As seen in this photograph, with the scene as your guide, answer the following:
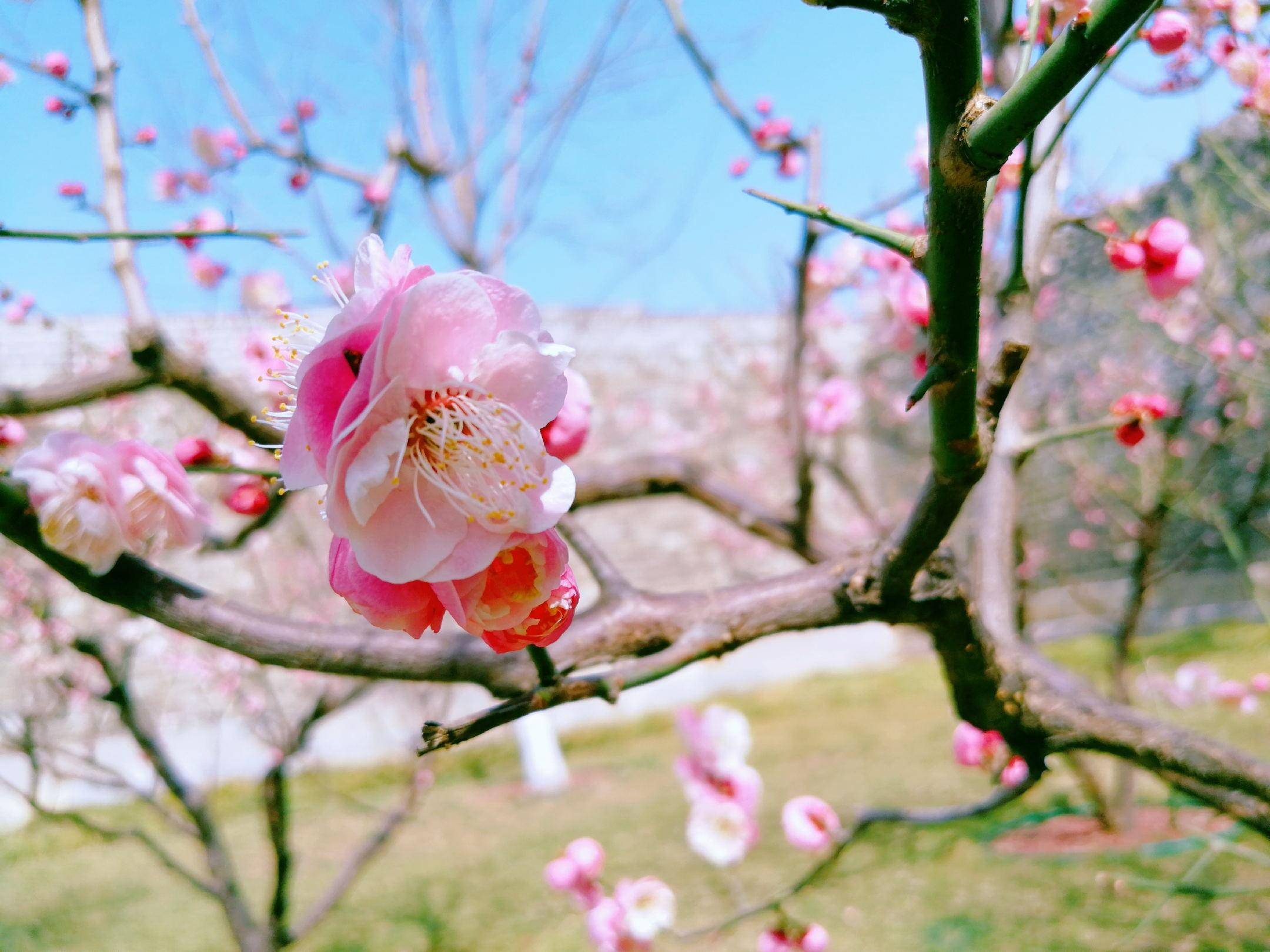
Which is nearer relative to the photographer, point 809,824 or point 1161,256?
point 1161,256

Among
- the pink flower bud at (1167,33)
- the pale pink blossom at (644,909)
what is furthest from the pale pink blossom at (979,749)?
the pink flower bud at (1167,33)

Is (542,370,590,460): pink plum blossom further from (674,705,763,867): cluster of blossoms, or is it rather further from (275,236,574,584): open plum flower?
(674,705,763,867): cluster of blossoms

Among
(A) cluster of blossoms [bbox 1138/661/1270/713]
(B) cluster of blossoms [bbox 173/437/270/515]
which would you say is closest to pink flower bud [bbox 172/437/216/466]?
(B) cluster of blossoms [bbox 173/437/270/515]

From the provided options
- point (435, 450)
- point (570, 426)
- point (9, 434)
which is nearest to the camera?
point (435, 450)

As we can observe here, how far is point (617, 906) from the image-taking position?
1855mm

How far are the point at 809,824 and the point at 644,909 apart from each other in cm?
41

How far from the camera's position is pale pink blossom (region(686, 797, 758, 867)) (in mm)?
1942

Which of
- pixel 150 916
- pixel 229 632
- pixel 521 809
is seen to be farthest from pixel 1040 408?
pixel 150 916

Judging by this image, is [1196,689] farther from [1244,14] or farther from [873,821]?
[1244,14]

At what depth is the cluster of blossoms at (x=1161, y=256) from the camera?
3.26 ft

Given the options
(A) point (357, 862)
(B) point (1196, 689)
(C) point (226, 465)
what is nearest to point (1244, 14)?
(C) point (226, 465)

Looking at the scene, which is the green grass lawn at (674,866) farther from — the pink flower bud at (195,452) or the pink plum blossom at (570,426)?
the pink flower bud at (195,452)

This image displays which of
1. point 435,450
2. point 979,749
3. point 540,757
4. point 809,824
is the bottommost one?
point 540,757

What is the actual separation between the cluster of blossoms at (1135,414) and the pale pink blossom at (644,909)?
4.58ft
